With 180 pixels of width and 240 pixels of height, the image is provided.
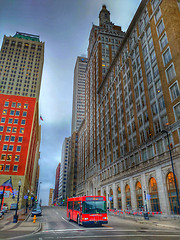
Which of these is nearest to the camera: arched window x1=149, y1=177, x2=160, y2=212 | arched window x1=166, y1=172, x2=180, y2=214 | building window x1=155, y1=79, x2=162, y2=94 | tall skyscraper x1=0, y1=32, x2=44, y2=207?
arched window x1=166, y1=172, x2=180, y2=214

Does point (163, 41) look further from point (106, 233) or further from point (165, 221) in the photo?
point (106, 233)

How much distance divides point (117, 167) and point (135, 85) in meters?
24.3

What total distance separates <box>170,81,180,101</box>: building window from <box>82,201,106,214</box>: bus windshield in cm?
2265

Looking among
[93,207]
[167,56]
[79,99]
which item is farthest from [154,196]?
[79,99]

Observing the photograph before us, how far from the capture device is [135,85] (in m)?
48.6

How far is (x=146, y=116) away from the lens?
4203 cm

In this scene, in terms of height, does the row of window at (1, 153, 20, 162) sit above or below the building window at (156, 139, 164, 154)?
above

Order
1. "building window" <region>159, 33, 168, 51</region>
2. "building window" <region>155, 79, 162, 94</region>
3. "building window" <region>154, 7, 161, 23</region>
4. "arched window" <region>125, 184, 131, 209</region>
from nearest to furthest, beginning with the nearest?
"building window" <region>159, 33, 168, 51</region> < "building window" <region>155, 79, 162, 94</region> < "building window" <region>154, 7, 161, 23</region> < "arched window" <region>125, 184, 131, 209</region>

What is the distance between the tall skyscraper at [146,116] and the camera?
33125 mm

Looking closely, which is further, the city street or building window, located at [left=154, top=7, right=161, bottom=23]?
building window, located at [left=154, top=7, right=161, bottom=23]

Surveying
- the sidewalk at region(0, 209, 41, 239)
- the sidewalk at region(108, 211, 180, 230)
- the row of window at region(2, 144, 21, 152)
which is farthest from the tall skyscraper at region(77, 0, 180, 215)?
the row of window at region(2, 144, 21, 152)

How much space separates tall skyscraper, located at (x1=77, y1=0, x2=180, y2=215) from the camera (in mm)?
33125

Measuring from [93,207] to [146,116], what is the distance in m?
26.7

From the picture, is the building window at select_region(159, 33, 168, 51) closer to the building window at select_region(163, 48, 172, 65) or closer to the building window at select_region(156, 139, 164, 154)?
the building window at select_region(163, 48, 172, 65)
